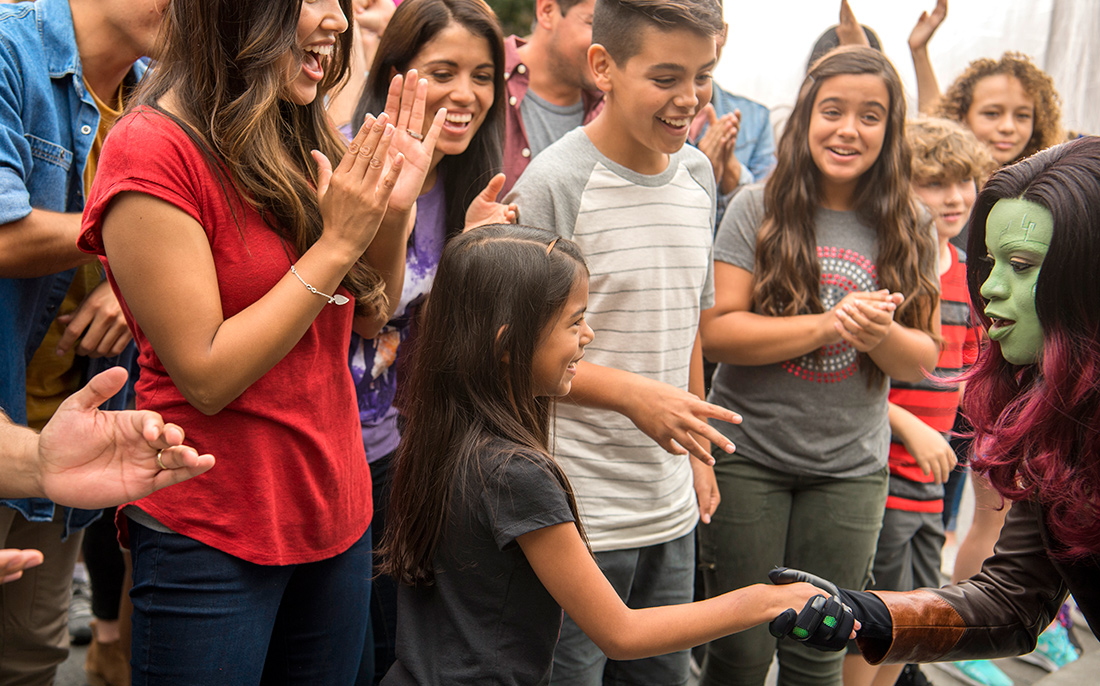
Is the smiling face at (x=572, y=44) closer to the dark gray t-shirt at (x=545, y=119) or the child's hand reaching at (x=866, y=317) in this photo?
the dark gray t-shirt at (x=545, y=119)

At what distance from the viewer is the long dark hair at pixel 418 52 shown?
227cm

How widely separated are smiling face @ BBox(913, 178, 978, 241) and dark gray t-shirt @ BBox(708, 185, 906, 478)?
30.9 inches

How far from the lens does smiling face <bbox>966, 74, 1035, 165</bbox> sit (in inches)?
155

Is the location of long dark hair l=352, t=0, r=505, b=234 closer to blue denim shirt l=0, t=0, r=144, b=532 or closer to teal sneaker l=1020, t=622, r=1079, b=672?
blue denim shirt l=0, t=0, r=144, b=532

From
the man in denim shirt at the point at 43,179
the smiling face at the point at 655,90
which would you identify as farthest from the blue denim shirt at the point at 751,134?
the man in denim shirt at the point at 43,179

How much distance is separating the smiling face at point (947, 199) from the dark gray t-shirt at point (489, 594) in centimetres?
225

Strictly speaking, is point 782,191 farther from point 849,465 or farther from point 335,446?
point 335,446

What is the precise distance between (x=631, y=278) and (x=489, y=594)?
849 mm

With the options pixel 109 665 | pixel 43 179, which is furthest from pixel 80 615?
pixel 43 179

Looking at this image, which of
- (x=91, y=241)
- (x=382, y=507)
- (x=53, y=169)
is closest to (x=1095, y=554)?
(x=382, y=507)

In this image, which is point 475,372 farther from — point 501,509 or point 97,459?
point 97,459

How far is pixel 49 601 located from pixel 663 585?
150 centimetres

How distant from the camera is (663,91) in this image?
6.63 feet

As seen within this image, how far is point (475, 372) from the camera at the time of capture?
1625 mm
